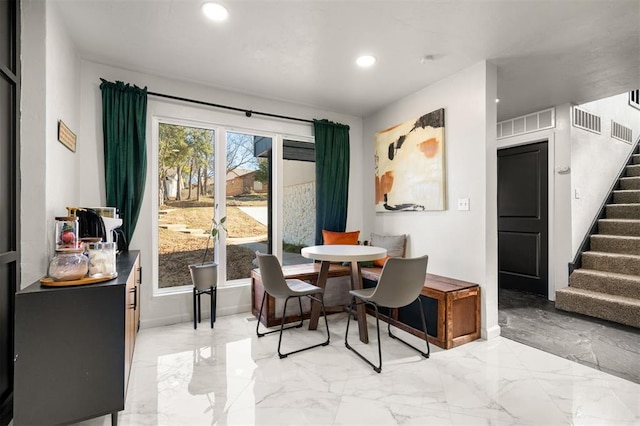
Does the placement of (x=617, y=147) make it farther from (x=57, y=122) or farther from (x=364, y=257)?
(x=57, y=122)

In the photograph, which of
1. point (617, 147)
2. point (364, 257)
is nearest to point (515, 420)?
point (364, 257)

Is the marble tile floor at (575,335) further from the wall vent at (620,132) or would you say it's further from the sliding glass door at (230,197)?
the wall vent at (620,132)

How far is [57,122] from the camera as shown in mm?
2156

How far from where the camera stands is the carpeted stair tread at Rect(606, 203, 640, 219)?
420cm

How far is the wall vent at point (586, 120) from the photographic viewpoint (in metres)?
4.04

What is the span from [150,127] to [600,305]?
507 centimetres

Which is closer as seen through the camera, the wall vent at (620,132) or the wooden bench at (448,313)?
the wooden bench at (448,313)

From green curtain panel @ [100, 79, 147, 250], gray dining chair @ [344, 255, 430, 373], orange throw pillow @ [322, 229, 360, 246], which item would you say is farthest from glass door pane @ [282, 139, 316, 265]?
gray dining chair @ [344, 255, 430, 373]

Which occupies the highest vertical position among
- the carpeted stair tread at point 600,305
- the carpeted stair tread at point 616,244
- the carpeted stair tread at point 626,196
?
the carpeted stair tread at point 626,196

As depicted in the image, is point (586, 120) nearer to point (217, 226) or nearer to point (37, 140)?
point (217, 226)

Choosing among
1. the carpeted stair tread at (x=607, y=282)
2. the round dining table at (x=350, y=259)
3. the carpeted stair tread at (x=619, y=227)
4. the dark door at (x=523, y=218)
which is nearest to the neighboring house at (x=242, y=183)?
the round dining table at (x=350, y=259)

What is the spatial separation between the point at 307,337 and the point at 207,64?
8.94ft

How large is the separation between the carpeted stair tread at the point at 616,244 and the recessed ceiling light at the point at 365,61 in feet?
12.3

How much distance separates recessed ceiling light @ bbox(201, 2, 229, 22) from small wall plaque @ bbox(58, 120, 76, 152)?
1.28 meters
